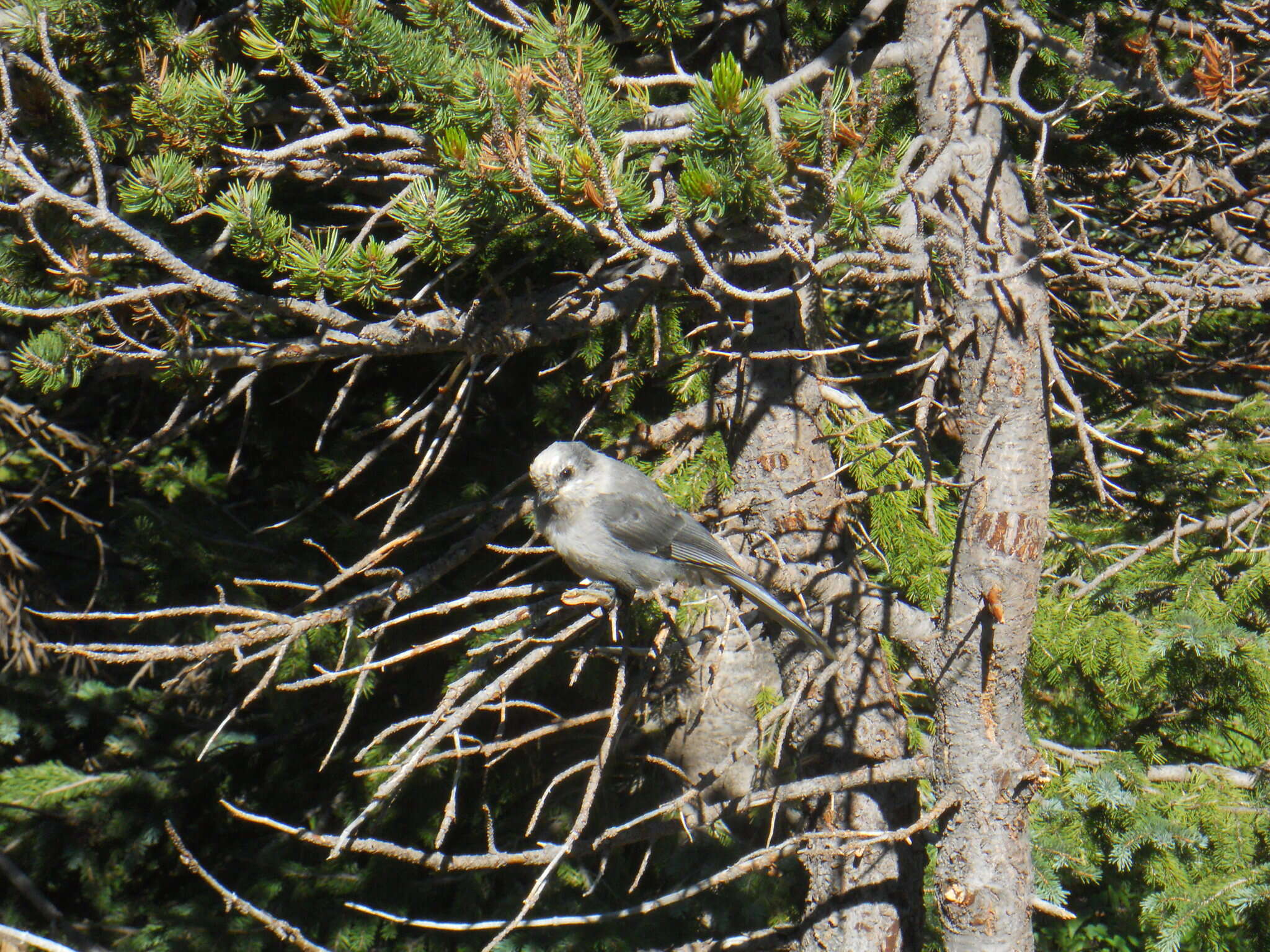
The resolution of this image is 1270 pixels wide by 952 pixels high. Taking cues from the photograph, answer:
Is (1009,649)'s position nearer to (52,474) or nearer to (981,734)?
(981,734)

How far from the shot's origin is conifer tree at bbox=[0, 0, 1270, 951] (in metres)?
2.63

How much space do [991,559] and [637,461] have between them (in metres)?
1.84

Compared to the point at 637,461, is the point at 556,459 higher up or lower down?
higher up

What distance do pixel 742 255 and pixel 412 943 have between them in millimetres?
3683

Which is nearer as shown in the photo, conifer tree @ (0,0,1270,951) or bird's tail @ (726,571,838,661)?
conifer tree @ (0,0,1270,951)

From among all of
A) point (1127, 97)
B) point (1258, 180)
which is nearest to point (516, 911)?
point (1127, 97)

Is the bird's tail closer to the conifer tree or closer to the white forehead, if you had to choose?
the conifer tree

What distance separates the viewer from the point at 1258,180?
15.8 ft

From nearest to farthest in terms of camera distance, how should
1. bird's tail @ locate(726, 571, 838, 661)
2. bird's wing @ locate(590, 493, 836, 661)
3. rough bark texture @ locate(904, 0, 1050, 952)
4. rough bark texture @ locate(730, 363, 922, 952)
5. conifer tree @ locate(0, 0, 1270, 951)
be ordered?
conifer tree @ locate(0, 0, 1270, 951) → rough bark texture @ locate(904, 0, 1050, 952) → bird's tail @ locate(726, 571, 838, 661) → bird's wing @ locate(590, 493, 836, 661) → rough bark texture @ locate(730, 363, 922, 952)

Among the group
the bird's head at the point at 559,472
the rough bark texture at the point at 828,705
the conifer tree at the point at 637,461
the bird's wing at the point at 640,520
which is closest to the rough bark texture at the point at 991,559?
the conifer tree at the point at 637,461

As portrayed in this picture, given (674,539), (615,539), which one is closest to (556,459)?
(615,539)

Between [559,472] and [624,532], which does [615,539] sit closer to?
[624,532]

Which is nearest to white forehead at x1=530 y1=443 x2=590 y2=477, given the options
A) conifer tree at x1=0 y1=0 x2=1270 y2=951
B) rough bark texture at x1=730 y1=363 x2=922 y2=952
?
conifer tree at x1=0 y1=0 x2=1270 y2=951

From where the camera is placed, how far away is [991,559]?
2939 millimetres
